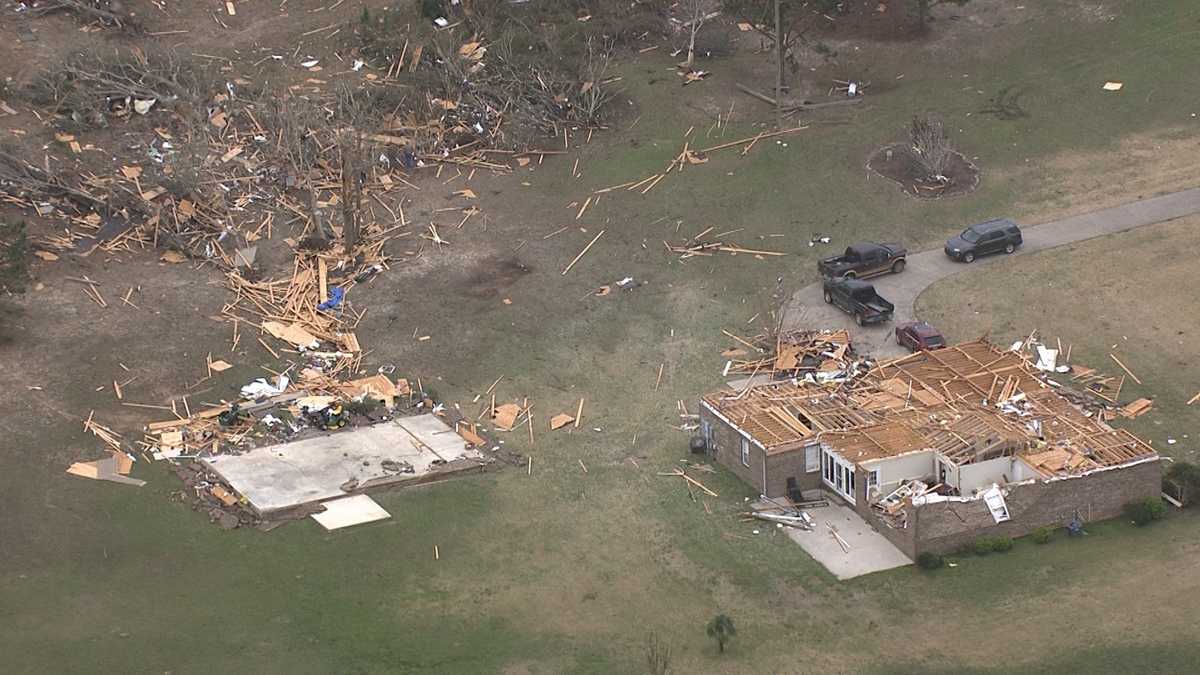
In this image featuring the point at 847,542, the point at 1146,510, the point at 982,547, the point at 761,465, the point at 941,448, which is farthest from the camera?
the point at 761,465

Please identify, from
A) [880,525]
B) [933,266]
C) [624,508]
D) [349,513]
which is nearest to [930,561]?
[880,525]

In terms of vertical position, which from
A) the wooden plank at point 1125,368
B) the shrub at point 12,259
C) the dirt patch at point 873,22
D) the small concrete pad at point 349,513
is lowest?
the wooden plank at point 1125,368

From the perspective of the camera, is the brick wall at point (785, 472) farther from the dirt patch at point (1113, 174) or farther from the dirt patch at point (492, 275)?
the dirt patch at point (1113, 174)

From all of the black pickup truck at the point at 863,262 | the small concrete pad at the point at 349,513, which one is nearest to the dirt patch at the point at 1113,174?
the black pickup truck at the point at 863,262

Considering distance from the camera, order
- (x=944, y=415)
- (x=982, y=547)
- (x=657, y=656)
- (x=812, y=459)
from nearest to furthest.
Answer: (x=657, y=656), (x=982, y=547), (x=812, y=459), (x=944, y=415)

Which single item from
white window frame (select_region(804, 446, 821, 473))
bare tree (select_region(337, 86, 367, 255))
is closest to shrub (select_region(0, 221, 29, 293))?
bare tree (select_region(337, 86, 367, 255))

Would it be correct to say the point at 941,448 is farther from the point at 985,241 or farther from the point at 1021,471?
the point at 985,241

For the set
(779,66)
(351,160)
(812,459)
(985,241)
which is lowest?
(985,241)
